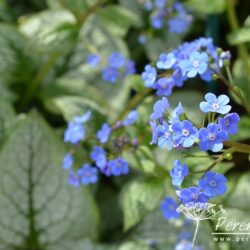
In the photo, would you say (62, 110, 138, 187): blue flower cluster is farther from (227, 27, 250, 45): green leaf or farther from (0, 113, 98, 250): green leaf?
(227, 27, 250, 45): green leaf

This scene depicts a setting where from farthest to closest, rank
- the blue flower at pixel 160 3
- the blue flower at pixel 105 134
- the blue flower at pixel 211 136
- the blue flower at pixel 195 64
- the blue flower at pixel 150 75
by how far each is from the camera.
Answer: the blue flower at pixel 160 3 < the blue flower at pixel 105 134 < the blue flower at pixel 150 75 < the blue flower at pixel 195 64 < the blue flower at pixel 211 136

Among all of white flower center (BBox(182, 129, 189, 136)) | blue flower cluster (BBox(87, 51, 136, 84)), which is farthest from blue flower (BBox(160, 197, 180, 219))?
blue flower cluster (BBox(87, 51, 136, 84))

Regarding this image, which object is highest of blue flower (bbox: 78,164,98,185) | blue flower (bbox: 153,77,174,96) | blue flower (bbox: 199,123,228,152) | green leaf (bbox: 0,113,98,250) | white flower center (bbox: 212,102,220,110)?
white flower center (bbox: 212,102,220,110)

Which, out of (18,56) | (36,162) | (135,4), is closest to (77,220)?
(36,162)

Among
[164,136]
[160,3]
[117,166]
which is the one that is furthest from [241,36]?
[164,136]

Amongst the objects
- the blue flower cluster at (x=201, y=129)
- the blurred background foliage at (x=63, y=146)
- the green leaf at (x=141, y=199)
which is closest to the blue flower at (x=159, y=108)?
the blue flower cluster at (x=201, y=129)

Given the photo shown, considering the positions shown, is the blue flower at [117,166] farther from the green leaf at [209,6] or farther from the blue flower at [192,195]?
the green leaf at [209,6]

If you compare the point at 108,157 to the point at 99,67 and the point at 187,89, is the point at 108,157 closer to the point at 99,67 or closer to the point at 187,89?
the point at 99,67
